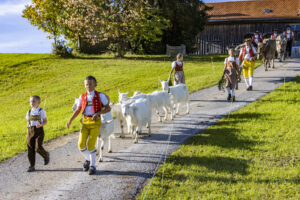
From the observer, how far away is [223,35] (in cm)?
3881

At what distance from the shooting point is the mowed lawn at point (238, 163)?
5793 mm

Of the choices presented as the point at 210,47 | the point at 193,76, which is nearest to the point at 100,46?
the point at 210,47

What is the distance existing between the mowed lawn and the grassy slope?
4.84m

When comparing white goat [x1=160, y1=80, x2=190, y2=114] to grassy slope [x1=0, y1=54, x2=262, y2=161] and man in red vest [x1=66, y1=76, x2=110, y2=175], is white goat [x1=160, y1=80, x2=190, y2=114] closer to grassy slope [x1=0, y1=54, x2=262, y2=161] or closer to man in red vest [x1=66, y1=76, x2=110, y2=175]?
grassy slope [x1=0, y1=54, x2=262, y2=161]

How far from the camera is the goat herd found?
7.56 metres

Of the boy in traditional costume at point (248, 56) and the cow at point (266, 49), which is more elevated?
the cow at point (266, 49)

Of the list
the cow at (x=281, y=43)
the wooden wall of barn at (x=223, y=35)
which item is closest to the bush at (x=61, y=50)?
the wooden wall of barn at (x=223, y=35)

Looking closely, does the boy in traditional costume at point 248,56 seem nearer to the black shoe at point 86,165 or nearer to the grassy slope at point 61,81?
the grassy slope at point 61,81

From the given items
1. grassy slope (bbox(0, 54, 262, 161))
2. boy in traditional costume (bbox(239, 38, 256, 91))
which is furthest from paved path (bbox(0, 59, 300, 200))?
boy in traditional costume (bbox(239, 38, 256, 91))

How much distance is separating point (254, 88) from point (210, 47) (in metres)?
24.6

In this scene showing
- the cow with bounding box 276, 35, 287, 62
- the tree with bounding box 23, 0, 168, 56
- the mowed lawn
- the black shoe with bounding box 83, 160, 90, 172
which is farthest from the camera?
the tree with bounding box 23, 0, 168, 56

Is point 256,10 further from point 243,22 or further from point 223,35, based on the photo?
point 223,35

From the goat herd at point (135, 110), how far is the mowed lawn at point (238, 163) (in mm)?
1494

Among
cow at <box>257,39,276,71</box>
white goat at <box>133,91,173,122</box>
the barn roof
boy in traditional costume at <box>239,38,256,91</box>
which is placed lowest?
white goat at <box>133,91,173,122</box>
